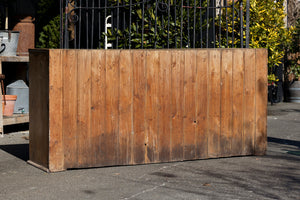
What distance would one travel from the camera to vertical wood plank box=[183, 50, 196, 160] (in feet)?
24.2

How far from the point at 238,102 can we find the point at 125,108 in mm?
1792

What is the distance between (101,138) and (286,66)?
13519 mm

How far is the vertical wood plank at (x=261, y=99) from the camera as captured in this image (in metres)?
7.77

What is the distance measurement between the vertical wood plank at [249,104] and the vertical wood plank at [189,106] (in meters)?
0.86

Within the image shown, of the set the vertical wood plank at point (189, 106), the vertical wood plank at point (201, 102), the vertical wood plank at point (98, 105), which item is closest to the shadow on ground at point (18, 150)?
the vertical wood plank at point (98, 105)

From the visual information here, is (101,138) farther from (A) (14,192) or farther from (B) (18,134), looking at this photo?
(B) (18,134)

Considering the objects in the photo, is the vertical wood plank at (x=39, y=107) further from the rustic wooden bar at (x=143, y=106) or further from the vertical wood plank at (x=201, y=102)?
the vertical wood plank at (x=201, y=102)

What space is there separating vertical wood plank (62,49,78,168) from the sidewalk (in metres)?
0.24

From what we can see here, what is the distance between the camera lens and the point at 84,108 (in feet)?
22.5

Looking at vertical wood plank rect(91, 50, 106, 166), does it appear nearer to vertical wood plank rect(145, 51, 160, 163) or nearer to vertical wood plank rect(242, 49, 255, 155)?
vertical wood plank rect(145, 51, 160, 163)

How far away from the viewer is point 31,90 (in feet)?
23.7

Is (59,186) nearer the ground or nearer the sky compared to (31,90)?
nearer the ground

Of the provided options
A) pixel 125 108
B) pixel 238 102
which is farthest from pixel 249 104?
pixel 125 108

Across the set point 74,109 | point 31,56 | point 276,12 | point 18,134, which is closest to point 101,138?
point 74,109
